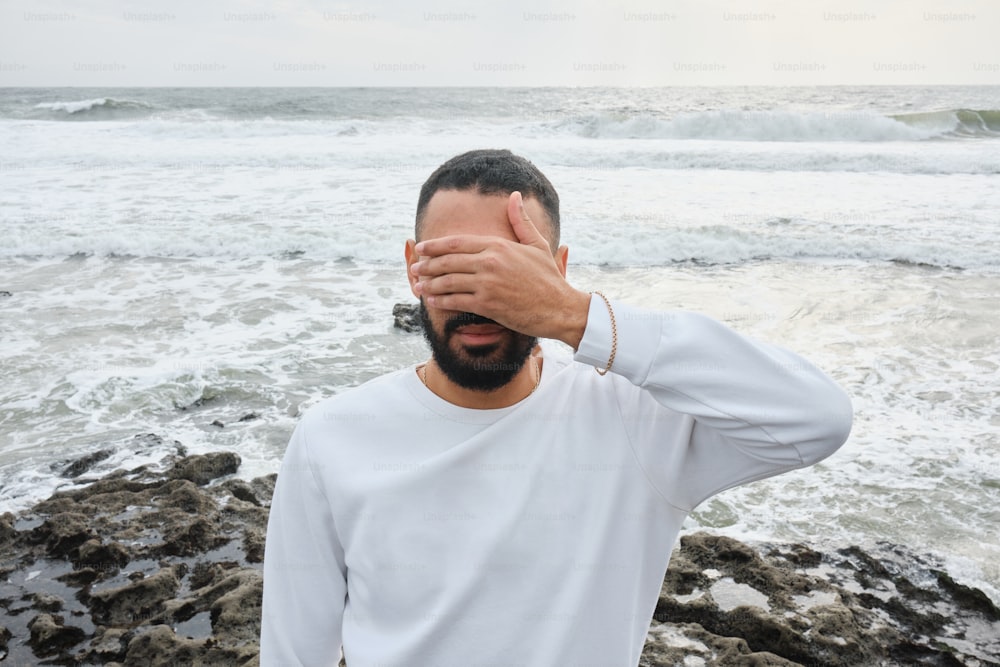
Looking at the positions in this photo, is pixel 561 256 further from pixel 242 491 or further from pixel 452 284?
pixel 242 491

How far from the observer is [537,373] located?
175 cm

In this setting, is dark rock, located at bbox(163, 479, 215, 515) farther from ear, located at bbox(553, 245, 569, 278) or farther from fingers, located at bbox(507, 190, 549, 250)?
fingers, located at bbox(507, 190, 549, 250)

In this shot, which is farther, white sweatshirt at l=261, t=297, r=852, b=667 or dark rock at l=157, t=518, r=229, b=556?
dark rock at l=157, t=518, r=229, b=556

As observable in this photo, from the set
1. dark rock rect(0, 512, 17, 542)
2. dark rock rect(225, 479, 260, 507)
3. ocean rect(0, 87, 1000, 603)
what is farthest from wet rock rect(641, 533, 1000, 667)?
dark rock rect(0, 512, 17, 542)

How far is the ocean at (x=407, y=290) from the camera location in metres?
4.87

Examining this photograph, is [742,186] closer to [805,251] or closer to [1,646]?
[805,251]

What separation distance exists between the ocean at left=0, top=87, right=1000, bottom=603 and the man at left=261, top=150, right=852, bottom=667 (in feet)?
9.71

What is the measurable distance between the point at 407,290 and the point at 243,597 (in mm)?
6311

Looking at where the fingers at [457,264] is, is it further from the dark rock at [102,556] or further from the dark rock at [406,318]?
the dark rock at [406,318]

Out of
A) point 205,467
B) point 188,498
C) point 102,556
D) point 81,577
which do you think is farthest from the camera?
point 205,467

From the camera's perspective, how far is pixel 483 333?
62.3 inches

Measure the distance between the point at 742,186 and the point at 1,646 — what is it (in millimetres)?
16684

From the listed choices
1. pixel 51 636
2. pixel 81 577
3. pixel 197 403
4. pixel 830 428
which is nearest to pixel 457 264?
pixel 830 428

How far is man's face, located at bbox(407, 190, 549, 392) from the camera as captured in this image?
1.58 meters
